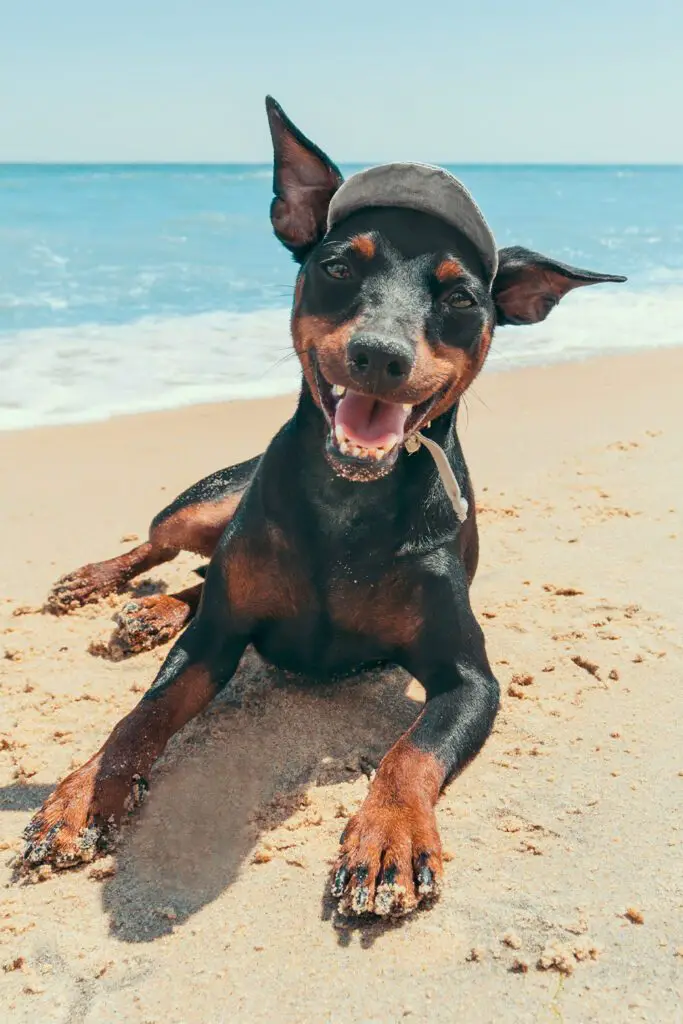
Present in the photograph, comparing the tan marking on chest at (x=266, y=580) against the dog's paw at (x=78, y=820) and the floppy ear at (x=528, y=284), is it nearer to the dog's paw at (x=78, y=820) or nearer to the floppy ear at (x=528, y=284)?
the dog's paw at (x=78, y=820)

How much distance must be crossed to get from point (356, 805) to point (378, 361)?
1.39 meters

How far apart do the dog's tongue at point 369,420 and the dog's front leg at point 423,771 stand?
2.12ft

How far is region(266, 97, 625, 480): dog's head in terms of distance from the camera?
3.10 metres

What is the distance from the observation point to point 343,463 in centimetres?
310

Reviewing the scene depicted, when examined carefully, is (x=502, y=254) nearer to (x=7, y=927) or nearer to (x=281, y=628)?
(x=281, y=628)

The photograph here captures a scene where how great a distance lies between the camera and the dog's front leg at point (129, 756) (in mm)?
3061

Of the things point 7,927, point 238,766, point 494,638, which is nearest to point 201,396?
point 494,638

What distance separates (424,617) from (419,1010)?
1.35 metres

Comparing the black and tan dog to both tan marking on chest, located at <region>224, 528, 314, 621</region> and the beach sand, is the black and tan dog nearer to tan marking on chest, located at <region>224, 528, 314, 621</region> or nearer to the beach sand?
tan marking on chest, located at <region>224, 528, 314, 621</region>

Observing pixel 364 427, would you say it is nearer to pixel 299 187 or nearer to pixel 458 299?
pixel 458 299

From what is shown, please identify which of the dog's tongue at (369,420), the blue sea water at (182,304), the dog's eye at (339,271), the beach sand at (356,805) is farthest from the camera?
the blue sea water at (182,304)

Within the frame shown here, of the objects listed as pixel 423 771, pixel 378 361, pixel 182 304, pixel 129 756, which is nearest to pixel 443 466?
pixel 378 361

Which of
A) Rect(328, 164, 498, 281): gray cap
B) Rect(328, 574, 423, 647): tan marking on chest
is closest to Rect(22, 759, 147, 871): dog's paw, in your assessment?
Rect(328, 574, 423, 647): tan marking on chest

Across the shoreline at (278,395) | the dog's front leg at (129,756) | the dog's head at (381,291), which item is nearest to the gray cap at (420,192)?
the dog's head at (381,291)
